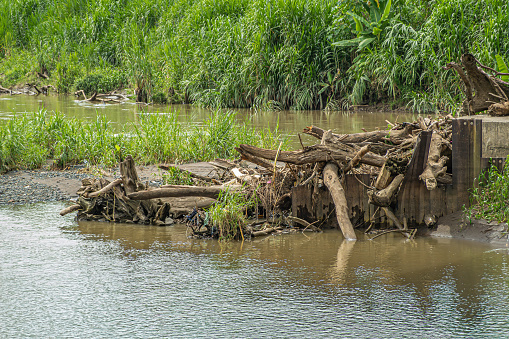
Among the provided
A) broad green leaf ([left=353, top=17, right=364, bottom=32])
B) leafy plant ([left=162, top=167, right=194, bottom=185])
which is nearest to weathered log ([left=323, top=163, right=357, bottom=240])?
leafy plant ([left=162, top=167, right=194, bottom=185])

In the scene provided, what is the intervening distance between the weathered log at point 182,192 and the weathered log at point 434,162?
2125 mm

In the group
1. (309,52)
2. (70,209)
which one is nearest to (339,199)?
(70,209)

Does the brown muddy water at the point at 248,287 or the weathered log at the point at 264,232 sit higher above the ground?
the weathered log at the point at 264,232

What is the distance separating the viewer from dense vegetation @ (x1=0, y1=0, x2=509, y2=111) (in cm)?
1702

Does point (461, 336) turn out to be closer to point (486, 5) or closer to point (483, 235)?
point (483, 235)

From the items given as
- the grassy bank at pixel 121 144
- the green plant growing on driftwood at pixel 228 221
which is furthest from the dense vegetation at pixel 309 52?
the green plant growing on driftwood at pixel 228 221

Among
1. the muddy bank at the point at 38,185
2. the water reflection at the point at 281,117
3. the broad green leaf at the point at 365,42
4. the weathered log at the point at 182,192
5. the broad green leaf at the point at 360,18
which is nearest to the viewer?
the weathered log at the point at 182,192

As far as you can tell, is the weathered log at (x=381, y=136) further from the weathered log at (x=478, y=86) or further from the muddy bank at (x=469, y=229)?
the muddy bank at (x=469, y=229)

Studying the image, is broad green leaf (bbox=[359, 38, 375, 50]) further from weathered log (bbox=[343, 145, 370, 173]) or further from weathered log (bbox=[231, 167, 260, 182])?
weathered log (bbox=[343, 145, 370, 173])

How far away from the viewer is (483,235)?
608 cm

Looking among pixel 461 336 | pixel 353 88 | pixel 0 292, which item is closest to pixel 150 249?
pixel 0 292

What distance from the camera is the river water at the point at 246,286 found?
3986mm

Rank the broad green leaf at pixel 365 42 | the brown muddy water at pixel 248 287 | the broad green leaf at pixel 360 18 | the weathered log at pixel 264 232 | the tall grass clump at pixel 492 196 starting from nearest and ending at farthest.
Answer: the brown muddy water at pixel 248 287 < the tall grass clump at pixel 492 196 < the weathered log at pixel 264 232 < the broad green leaf at pixel 365 42 < the broad green leaf at pixel 360 18

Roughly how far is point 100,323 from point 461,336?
2311 mm
